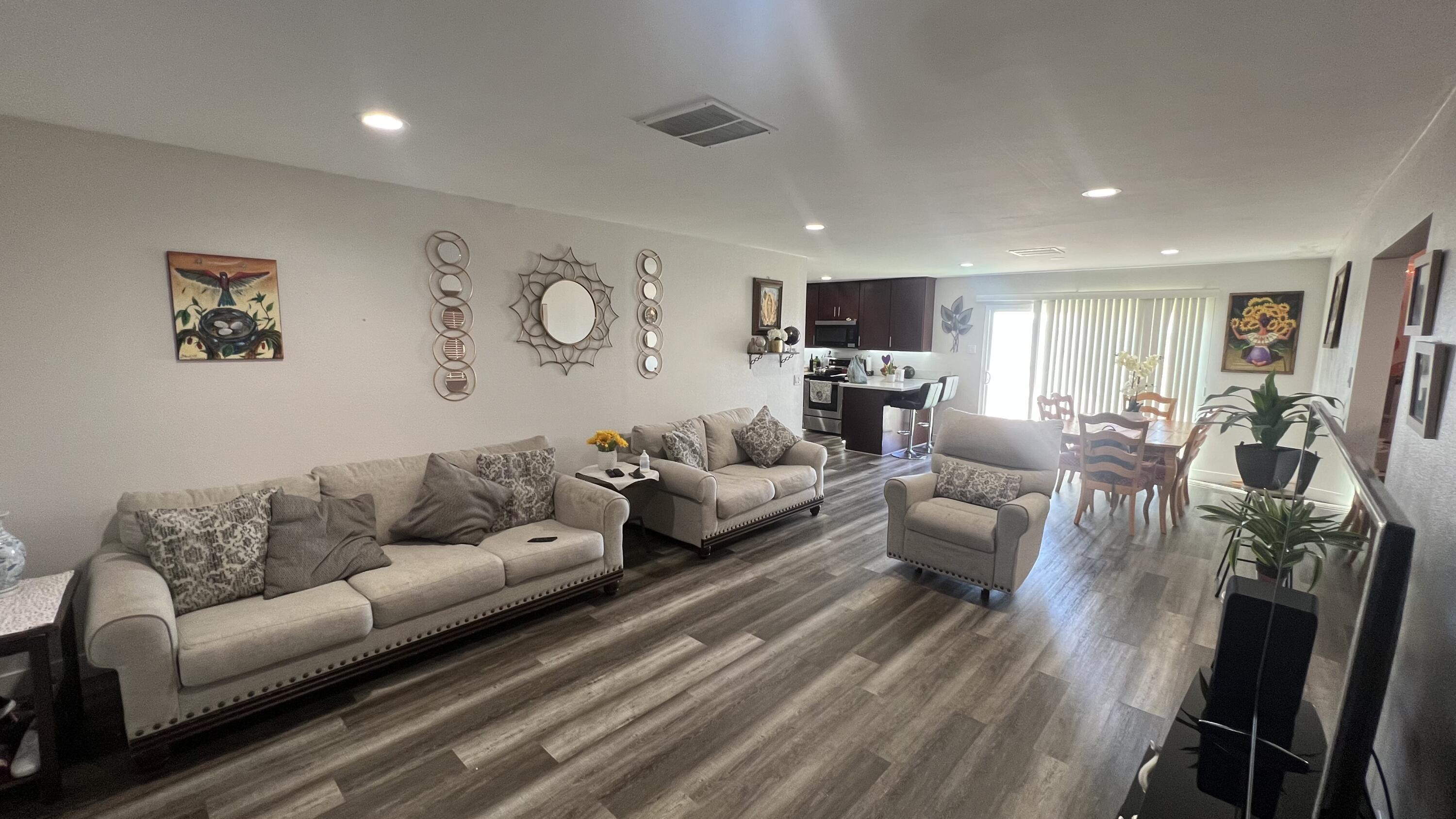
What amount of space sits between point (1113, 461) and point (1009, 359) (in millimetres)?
3447

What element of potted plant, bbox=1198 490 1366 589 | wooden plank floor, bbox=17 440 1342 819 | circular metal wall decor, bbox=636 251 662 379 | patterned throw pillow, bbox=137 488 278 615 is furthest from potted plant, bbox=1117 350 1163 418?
patterned throw pillow, bbox=137 488 278 615

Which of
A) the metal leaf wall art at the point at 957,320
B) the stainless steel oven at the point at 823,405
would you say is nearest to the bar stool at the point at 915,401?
the stainless steel oven at the point at 823,405

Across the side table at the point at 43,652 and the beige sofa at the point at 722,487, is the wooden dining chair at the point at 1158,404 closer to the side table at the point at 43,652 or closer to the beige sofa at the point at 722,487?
the beige sofa at the point at 722,487

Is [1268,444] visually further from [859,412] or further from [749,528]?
[859,412]

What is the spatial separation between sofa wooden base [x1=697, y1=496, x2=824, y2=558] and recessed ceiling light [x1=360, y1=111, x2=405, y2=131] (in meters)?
2.95

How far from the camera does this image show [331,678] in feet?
8.38

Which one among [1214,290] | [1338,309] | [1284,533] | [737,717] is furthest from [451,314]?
[1214,290]

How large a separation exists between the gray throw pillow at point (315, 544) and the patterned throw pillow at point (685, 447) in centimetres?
203

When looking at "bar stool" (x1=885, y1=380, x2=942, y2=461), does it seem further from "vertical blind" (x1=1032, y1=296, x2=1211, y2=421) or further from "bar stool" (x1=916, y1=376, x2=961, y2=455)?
"vertical blind" (x1=1032, y1=296, x2=1211, y2=421)

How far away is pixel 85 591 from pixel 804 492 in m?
4.22

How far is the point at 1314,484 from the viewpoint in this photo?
5.75 meters

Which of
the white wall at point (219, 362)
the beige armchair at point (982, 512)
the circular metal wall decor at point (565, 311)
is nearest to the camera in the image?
the white wall at point (219, 362)

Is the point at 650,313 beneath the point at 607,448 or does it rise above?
above

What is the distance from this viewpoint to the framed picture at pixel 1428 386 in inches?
62.1
